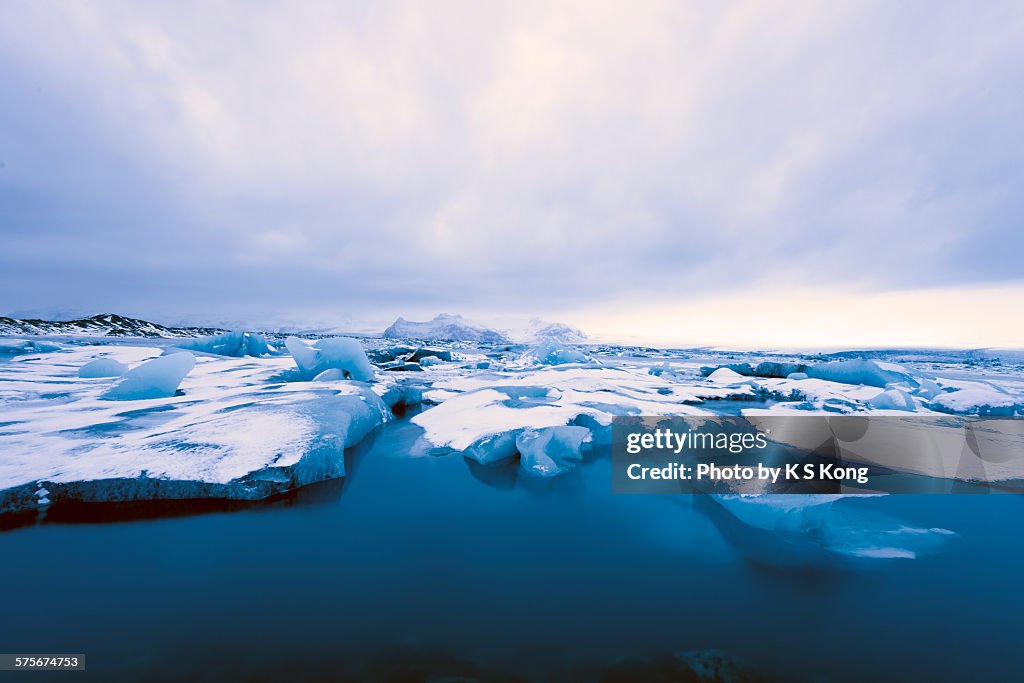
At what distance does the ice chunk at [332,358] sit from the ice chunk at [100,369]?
4039 millimetres

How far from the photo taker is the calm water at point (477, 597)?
2064mm

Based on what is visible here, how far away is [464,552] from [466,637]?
35.2 inches

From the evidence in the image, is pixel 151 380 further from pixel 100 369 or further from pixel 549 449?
pixel 549 449

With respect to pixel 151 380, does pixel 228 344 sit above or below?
above

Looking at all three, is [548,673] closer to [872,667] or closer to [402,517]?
[872,667]

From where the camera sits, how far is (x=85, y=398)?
260 inches

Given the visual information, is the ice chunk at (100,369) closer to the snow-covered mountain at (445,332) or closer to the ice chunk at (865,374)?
the ice chunk at (865,374)

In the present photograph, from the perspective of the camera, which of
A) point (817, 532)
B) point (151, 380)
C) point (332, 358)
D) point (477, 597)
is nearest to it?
point (477, 597)

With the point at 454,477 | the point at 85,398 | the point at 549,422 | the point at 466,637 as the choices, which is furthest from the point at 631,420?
the point at 85,398

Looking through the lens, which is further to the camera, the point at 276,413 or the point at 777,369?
the point at 777,369

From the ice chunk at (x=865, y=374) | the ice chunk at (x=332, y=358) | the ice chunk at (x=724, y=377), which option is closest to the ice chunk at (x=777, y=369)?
the ice chunk at (x=724, y=377)

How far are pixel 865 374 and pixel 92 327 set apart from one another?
67.4 meters

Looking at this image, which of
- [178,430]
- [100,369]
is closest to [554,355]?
[100,369]

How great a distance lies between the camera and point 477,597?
8.39 ft
